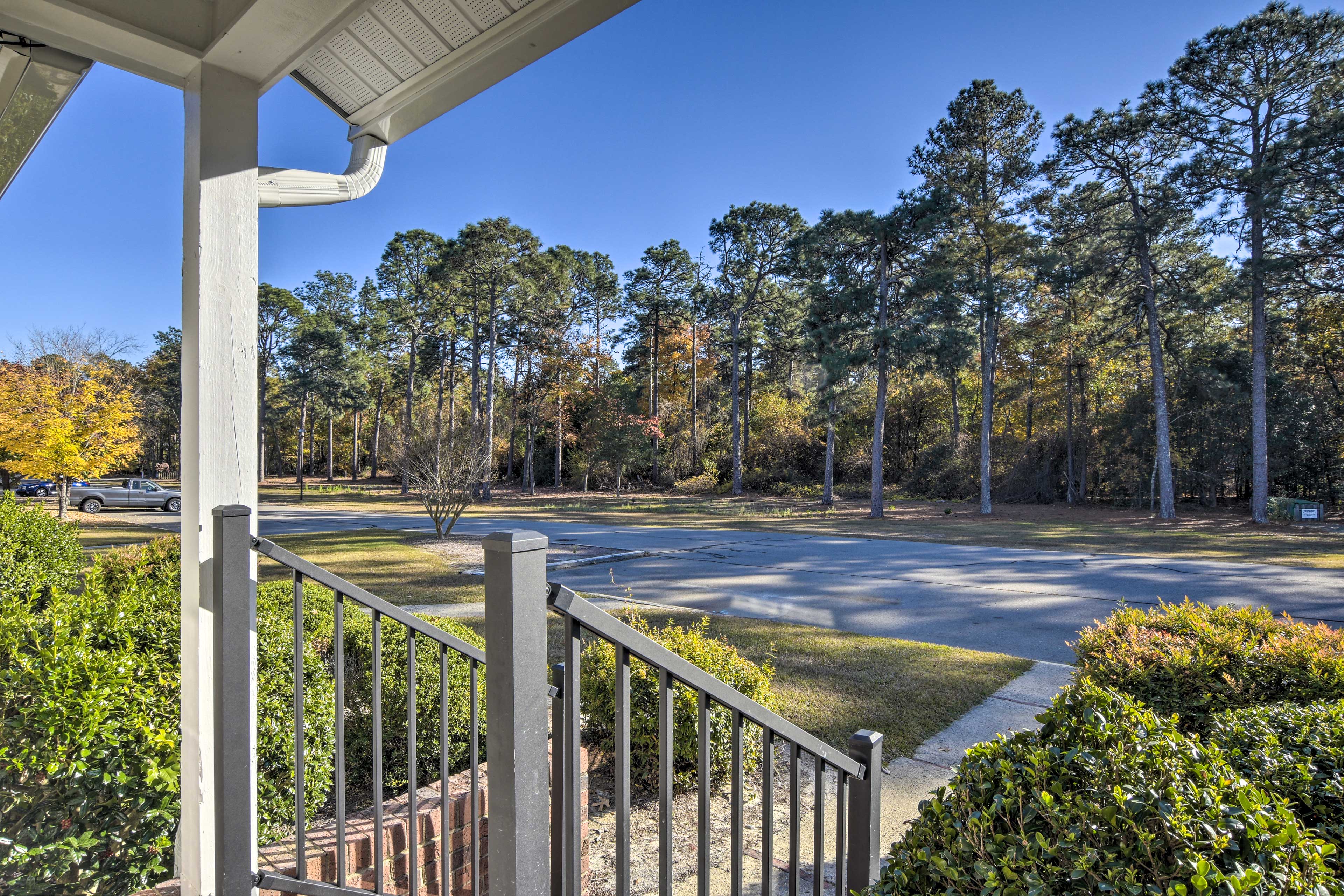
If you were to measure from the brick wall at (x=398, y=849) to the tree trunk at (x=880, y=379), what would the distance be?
18685 mm

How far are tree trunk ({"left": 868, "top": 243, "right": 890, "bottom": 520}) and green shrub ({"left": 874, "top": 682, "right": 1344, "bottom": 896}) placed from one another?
19038 millimetres

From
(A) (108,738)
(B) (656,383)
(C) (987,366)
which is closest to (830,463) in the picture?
(C) (987,366)

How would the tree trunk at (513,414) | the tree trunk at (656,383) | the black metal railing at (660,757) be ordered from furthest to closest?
1. the tree trunk at (656,383)
2. the tree trunk at (513,414)
3. the black metal railing at (660,757)

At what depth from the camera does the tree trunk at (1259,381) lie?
1661 cm

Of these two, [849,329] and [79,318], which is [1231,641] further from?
[849,329]

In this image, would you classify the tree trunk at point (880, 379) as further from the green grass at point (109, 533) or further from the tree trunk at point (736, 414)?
the green grass at point (109, 533)

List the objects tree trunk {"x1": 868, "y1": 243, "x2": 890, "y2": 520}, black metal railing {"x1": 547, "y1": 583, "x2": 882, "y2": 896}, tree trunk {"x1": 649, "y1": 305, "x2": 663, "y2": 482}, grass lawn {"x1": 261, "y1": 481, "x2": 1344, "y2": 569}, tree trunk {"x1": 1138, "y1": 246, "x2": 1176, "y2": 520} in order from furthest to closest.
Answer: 1. tree trunk {"x1": 649, "y1": 305, "x2": 663, "y2": 482}
2. tree trunk {"x1": 868, "y1": 243, "x2": 890, "y2": 520}
3. tree trunk {"x1": 1138, "y1": 246, "x2": 1176, "y2": 520}
4. grass lawn {"x1": 261, "y1": 481, "x2": 1344, "y2": 569}
5. black metal railing {"x1": 547, "y1": 583, "x2": 882, "y2": 896}

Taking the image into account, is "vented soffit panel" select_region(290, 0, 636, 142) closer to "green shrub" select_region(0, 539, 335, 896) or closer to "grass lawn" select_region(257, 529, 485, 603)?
"green shrub" select_region(0, 539, 335, 896)

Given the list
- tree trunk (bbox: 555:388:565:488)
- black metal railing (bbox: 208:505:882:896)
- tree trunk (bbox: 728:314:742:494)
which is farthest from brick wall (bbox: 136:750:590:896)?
tree trunk (bbox: 555:388:565:488)

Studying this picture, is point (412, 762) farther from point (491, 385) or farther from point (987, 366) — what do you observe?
point (491, 385)

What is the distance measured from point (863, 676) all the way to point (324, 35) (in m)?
4.50

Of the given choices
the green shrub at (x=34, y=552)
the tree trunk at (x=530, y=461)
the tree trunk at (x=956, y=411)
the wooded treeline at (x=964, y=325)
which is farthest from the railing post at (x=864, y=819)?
the tree trunk at (x=530, y=461)

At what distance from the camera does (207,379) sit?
1579mm

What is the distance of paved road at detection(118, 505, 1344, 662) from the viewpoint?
6367mm
